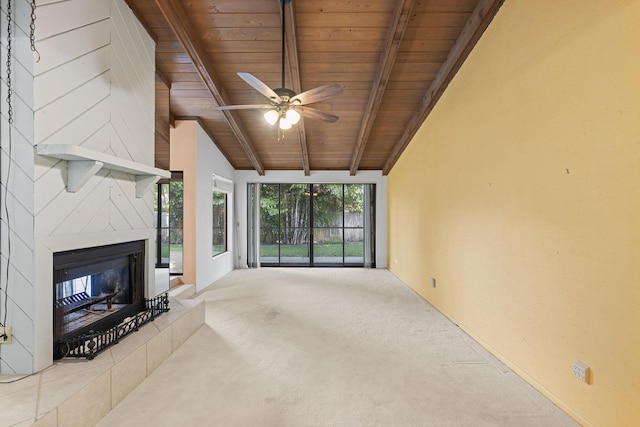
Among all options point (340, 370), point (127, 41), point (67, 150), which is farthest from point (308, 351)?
point (127, 41)

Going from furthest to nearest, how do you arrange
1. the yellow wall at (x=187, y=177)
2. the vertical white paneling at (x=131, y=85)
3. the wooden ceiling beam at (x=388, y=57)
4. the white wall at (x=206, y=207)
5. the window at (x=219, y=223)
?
the window at (x=219, y=223)
the white wall at (x=206, y=207)
the yellow wall at (x=187, y=177)
the wooden ceiling beam at (x=388, y=57)
the vertical white paneling at (x=131, y=85)

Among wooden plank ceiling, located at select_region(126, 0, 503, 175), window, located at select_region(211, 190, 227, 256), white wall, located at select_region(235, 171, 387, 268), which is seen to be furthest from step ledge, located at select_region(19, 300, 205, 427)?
white wall, located at select_region(235, 171, 387, 268)

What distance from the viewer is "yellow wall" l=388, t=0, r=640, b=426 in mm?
1748

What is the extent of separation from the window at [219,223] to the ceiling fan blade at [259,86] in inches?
153

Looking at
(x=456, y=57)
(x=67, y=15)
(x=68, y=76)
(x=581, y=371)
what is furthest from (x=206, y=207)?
(x=581, y=371)

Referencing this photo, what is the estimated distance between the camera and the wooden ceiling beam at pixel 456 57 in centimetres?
305

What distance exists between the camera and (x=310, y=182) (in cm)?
→ 761

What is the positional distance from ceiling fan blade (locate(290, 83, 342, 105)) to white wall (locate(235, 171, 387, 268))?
4566 mm

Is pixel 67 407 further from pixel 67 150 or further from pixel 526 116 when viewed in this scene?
pixel 526 116

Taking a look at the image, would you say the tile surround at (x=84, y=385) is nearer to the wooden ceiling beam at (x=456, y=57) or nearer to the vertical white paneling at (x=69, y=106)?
the vertical white paneling at (x=69, y=106)

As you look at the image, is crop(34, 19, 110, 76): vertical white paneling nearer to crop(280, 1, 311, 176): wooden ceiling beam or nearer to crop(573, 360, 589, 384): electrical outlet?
crop(280, 1, 311, 176): wooden ceiling beam

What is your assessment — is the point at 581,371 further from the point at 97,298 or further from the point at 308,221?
the point at 308,221

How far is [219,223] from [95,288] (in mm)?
4169

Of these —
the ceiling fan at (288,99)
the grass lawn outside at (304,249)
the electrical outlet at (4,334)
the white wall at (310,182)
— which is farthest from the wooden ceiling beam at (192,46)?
the grass lawn outside at (304,249)
